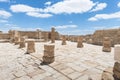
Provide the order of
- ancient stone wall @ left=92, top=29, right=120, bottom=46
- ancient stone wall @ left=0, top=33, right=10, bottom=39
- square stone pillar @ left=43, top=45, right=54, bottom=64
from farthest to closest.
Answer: ancient stone wall @ left=0, top=33, right=10, bottom=39, ancient stone wall @ left=92, top=29, right=120, bottom=46, square stone pillar @ left=43, top=45, right=54, bottom=64

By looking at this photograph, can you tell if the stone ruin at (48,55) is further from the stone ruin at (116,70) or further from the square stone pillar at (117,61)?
the square stone pillar at (117,61)

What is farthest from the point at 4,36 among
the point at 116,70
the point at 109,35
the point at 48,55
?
the point at 116,70

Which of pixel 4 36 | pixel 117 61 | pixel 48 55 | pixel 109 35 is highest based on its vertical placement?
pixel 109 35

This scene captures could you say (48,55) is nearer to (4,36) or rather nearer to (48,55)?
(48,55)

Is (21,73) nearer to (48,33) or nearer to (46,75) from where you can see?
(46,75)

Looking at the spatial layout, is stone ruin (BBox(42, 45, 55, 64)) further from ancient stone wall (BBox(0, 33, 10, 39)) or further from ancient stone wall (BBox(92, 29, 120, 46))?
ancient stone wall (BBox(0, 33, 10, 39))

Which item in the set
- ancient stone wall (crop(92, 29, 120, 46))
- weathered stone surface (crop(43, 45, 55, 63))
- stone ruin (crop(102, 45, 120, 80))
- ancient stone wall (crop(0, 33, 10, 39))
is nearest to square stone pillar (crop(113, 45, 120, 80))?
stone ruin (crop(102, 45, 120, 80))

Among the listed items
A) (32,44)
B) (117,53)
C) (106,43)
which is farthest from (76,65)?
(106,43)

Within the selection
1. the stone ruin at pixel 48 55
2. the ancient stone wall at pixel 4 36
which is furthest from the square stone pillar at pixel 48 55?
the ancient stone wall at pixel 4 36

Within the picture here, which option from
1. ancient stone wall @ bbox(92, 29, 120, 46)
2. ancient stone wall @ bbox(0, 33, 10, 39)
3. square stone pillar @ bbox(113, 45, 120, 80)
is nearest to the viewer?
square stone pillar @ bbox(113, 45, 120, 80)

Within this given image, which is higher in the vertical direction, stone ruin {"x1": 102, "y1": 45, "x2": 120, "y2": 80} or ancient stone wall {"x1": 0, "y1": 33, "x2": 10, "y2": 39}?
ancient stone wall {"x1": 0, "y1": 33, "x2": 10, "y2": 39}

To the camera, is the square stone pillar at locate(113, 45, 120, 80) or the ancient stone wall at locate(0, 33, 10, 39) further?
the ancient stone wall at locate(0, 33, 10, 39)

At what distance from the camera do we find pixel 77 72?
18.7 ft

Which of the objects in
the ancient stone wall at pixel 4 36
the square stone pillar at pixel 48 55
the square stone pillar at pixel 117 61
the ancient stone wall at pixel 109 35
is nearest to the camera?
the square stone pillar at pixel 117 61
